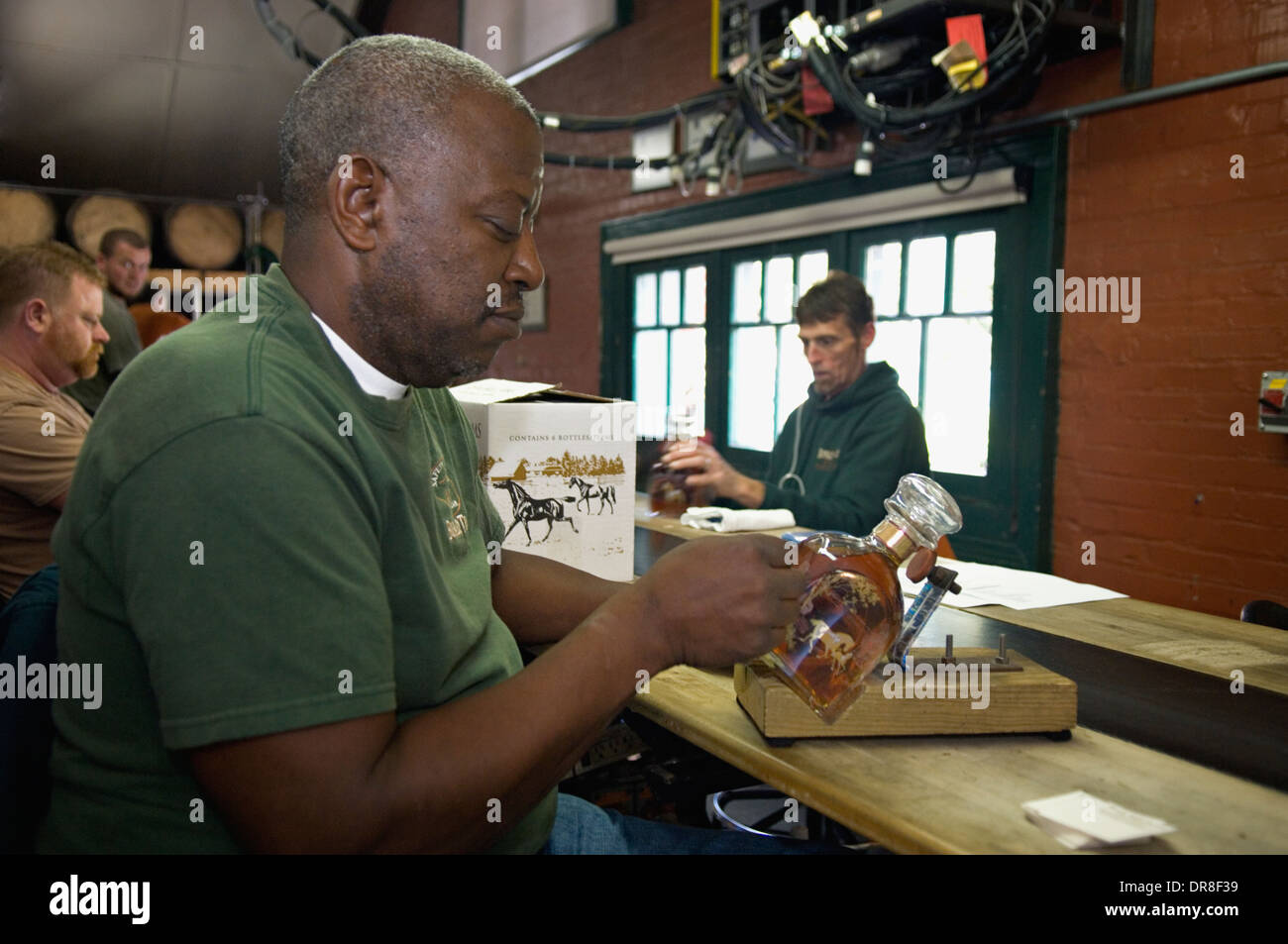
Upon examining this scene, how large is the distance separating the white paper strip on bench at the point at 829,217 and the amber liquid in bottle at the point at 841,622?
8.77 feet

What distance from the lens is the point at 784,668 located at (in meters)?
1.02

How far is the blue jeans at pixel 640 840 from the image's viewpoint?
1144mm

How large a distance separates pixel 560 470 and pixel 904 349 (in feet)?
8.32

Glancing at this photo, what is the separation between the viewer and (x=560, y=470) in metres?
1.60

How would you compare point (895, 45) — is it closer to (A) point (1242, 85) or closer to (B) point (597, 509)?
(A) point (1242, 85)

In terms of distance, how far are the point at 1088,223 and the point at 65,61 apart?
5599mm

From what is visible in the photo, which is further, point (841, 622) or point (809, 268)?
point (809, 268)

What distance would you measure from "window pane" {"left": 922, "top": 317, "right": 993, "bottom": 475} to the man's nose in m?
2.66

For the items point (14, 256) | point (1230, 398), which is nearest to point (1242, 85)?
point (1230, 398)

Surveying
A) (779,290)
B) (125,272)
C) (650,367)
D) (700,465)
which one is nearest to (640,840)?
(700,465)

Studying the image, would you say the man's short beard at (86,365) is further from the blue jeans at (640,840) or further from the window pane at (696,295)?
the window pane at (696,295)

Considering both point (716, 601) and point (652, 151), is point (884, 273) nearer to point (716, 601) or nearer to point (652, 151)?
point (652, 151)

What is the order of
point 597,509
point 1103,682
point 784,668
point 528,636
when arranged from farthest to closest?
point 597,509 < point 528,636 < point 1103,682 < point 784,668

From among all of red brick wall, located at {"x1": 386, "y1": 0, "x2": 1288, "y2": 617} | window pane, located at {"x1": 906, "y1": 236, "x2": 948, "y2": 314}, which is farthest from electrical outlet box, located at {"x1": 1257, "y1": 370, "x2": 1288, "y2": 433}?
window pane, located at {"x1": 906, "y1": 236, "x2": 948, "y2": 314}
